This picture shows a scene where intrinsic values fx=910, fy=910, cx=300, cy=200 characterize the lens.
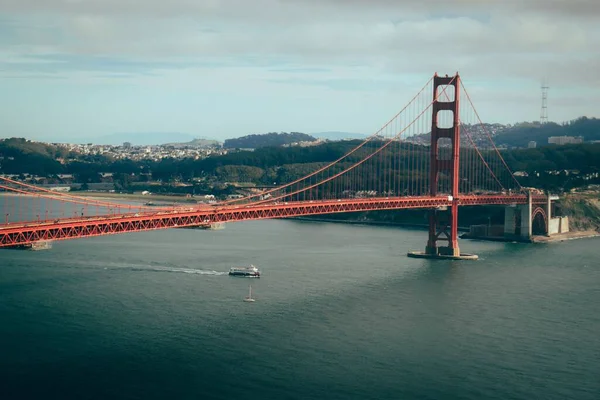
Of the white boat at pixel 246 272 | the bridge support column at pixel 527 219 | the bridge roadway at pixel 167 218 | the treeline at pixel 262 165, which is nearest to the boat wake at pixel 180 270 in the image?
the white boat at pixel 246 272

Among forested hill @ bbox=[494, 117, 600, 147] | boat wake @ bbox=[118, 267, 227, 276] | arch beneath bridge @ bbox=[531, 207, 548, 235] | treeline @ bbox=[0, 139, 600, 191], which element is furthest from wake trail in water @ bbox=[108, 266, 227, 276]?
forested hill @ bbox=[494, 117, 600, 147]

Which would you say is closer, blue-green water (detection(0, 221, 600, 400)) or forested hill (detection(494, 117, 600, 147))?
blue-green water (detection(0, 221, 600, 400))

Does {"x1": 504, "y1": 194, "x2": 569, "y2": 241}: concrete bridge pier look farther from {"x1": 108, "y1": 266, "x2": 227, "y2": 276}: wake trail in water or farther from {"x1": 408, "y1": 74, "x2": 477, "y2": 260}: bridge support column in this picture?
{"x1": 108, "y1": 266, "x2": 227, "y2": 276}: wake trail in water

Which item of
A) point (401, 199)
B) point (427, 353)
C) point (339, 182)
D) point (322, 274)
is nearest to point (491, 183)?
point (339, 182)

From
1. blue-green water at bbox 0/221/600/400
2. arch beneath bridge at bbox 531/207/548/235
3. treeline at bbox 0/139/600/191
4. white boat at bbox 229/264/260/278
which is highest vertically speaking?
treeline at bbox 0/139/600/191

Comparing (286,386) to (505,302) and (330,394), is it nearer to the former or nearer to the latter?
(330,394)

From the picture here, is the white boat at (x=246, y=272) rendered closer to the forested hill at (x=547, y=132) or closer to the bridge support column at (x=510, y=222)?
the bridge support column at (x=510, y=222)
